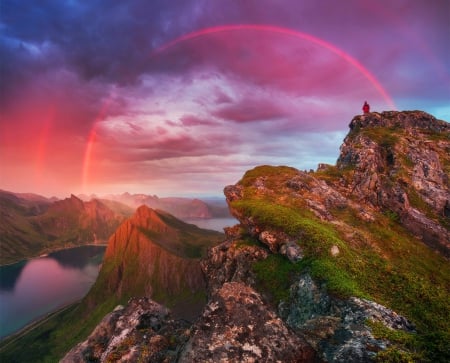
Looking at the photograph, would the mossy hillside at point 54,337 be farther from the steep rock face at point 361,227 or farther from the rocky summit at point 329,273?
the steep rock face at point 361,227

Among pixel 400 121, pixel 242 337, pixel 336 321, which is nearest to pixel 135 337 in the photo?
pixel 242 337

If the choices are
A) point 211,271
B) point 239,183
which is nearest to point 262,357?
point 211,271

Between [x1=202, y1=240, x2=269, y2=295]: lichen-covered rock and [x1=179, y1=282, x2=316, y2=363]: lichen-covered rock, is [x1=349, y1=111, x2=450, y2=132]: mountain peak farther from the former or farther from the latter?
[x1=179, y1=282, x2=316, y2=363]: lichen-covered rock

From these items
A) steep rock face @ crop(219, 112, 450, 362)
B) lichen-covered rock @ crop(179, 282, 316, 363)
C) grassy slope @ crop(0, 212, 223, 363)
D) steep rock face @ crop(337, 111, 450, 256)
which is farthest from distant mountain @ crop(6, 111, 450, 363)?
grassy slope @ crop(0, 212, 223, 363)

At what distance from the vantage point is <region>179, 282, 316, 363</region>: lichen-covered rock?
11.6 meters

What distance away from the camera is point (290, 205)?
45.8m

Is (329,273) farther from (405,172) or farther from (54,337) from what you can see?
(54,337)

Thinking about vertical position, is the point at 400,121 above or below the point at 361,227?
above

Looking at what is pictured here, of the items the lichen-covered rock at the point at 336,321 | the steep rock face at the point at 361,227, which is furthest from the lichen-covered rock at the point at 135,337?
the steep rock face at the point at 361,227

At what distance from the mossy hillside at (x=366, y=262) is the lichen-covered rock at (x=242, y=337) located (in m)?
6.83

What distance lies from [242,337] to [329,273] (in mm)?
16574

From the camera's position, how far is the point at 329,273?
2614 centimetres

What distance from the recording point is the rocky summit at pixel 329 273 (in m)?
13.0

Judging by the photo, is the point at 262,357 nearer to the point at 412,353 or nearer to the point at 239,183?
the point at 412,353
